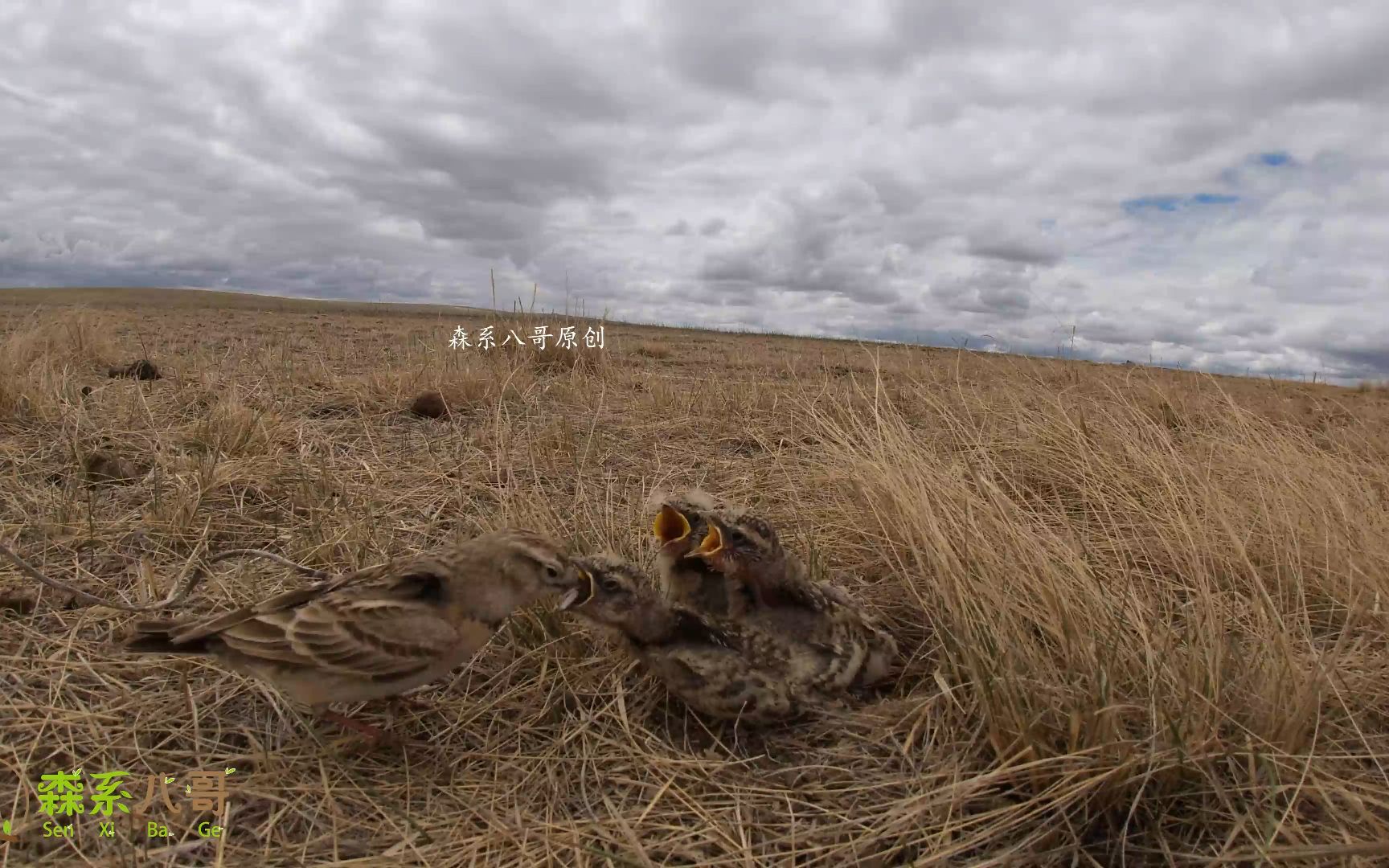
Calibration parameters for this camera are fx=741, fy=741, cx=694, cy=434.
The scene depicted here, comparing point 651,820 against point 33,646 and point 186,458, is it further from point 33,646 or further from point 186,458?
point 186,458

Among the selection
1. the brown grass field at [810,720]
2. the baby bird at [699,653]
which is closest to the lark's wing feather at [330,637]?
the brown grass field at [810,720]

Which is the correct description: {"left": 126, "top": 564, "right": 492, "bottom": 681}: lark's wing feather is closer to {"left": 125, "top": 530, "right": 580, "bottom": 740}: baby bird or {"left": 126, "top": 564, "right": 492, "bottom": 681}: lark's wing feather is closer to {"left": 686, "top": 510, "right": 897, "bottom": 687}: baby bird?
{"left": 125, "top": 530, "right": 580, "bottom": 740}: baby bird

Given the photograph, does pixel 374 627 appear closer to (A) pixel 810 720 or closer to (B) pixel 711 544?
(B) pixel 711 544

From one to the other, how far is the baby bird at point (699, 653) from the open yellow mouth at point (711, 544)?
25 centimetres

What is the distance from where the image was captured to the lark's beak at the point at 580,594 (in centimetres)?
265

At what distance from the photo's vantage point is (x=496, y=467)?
4.68m

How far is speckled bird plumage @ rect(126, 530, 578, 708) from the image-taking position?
7.64 ft

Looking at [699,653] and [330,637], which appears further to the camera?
[699,653]

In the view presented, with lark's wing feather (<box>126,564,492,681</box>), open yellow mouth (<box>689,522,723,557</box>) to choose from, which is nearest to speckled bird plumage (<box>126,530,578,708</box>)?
lark's wing feather (<box>126,564,492,681</box>)

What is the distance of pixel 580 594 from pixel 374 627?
2.29ft

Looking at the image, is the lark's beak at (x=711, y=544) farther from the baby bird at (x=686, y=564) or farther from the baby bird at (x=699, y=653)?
the baby bird at (x=699, y=653)

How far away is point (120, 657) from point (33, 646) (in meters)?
0.39

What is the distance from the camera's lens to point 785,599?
308 cm

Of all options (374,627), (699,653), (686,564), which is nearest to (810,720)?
(699,653)
